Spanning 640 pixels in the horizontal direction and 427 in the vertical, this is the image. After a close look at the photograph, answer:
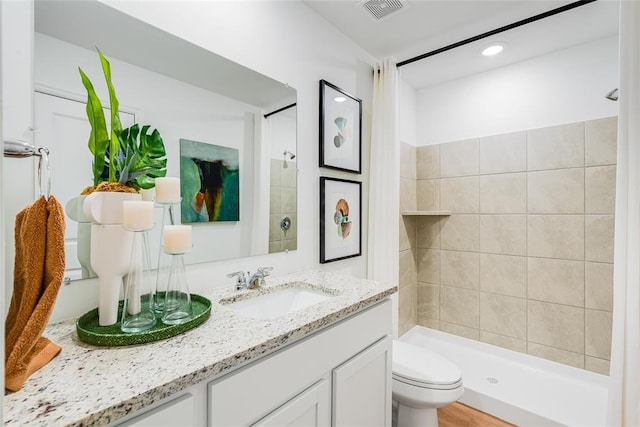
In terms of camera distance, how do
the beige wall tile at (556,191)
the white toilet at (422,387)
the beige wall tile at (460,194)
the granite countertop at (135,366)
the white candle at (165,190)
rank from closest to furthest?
the granite countertop at (135,366) < the white candle at (165,190) < the white toilet at (422,387) < the beige wall tile at (556,191) < the beige wall tile at (460,194)

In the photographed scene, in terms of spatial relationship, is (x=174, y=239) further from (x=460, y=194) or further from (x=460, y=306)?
(x=460, y=306)

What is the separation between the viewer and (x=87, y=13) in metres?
0.94

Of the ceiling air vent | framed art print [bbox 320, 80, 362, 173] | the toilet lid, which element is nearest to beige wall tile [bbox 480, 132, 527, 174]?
framed art print [bbox 320, 80, 362, 173]

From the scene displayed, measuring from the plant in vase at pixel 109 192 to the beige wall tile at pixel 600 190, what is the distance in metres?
2.55

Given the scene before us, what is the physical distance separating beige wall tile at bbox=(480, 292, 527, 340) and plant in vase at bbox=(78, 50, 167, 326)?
252 cm

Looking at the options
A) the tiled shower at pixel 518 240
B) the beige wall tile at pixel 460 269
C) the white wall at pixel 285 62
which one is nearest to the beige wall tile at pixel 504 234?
the tiled shower at pixel 518 240

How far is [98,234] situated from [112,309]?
21 centimetres

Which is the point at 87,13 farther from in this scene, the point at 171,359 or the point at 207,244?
the point at 171,359

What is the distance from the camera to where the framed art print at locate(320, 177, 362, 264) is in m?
1.75

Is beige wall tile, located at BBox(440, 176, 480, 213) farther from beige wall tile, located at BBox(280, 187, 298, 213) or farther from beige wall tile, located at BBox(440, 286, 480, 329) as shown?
beige wall tile, located at BBox(280, 187, 298, 213)

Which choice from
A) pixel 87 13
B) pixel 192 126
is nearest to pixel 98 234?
pixel 192 126

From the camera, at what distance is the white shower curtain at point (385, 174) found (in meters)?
1.95

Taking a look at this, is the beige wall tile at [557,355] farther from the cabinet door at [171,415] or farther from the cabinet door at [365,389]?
Result: the cabinet door at [171,415]

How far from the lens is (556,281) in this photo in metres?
2.15
